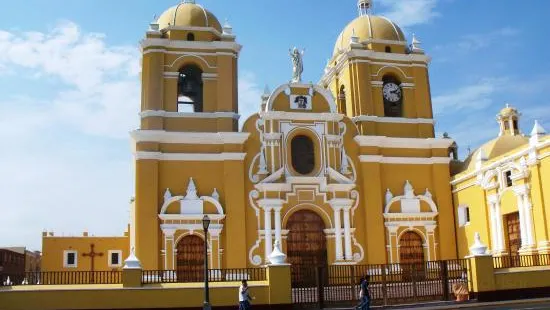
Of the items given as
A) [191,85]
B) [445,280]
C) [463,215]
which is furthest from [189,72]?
[445,280]

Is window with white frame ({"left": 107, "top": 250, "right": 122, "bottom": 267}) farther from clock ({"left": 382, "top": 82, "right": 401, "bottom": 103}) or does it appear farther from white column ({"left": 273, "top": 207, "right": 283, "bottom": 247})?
clock ({"left": 382, "top": 82, "right": 401, "bottom": 103})

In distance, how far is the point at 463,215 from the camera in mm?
27438

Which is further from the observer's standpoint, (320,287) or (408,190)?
(408,190)

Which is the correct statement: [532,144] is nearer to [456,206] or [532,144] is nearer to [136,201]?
[456,206]

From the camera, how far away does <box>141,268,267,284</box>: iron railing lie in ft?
65.7

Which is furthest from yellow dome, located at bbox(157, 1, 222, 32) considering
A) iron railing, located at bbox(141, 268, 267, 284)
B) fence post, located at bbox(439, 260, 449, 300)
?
fence post, located at bbox(439, 260, 449, 300)

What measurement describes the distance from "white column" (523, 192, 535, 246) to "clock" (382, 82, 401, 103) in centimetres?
827

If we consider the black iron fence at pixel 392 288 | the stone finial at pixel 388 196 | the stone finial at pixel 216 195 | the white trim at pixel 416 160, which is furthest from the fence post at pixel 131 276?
the white trim at pixel 416 160

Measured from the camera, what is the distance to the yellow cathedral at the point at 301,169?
25.4 m

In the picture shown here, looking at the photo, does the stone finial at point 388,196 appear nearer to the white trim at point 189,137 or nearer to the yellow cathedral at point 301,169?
the yellow cathedral at point 301,169

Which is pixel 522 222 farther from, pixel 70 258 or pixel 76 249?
pixel 70 258

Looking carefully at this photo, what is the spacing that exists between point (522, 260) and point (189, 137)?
13251 millimetres

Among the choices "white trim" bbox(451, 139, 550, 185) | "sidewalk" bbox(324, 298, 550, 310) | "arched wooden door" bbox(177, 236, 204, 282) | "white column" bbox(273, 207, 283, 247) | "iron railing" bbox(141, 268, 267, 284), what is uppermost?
"white trim" bbox(451, 139, 550, 185)

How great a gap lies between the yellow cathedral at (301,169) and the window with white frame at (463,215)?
44 millimetres
